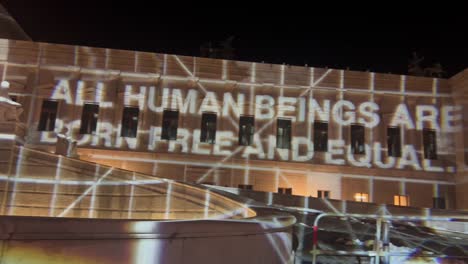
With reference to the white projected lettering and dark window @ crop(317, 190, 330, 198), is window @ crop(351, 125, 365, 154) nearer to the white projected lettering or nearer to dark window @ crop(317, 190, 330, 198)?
the white projected lettering

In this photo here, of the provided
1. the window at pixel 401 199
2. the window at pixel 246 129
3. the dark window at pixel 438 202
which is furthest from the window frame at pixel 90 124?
the dark window at pixel 438 202

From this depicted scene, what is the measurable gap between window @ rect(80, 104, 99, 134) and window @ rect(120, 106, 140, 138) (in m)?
1.39

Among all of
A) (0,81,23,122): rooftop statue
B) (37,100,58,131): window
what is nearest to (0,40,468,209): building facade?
(37,100,58,131): window

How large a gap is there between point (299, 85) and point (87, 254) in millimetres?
18593

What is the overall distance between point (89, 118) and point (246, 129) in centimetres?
799

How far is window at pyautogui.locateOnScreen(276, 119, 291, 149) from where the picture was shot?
22.1 m

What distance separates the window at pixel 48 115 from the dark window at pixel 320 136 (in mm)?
13258

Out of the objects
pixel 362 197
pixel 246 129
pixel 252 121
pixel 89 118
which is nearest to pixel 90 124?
pixel 89 118

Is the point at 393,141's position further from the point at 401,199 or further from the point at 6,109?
the point at 6,109

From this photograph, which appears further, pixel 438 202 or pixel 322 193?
pixel 438 202

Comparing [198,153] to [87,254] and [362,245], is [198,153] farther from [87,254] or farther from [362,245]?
[87,254]

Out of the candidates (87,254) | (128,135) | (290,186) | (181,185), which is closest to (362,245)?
(181,185)

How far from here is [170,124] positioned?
862 inches

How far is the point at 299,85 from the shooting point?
22016 mm
